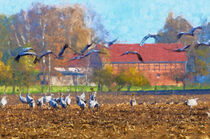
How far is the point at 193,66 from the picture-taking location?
76062 millimetres

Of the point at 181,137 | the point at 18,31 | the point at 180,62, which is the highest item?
the point at 18,31

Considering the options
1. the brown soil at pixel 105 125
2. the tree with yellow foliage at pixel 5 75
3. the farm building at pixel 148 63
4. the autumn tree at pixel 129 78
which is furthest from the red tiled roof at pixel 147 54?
the brown soil at pixel 105 125

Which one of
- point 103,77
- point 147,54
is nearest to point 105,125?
point 103,77

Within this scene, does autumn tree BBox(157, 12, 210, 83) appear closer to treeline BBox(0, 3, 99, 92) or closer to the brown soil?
treeline BBox(0, 3, 99, 92)

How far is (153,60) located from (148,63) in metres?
Result: 0.98

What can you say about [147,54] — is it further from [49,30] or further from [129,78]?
[49,30]

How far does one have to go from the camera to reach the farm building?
7338 cm

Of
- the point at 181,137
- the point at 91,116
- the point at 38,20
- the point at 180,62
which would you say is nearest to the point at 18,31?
the point at 38,20

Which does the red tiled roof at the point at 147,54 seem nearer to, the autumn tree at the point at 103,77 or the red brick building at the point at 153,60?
the red brick building at the point at 153,60

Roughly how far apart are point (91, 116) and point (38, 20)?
4597 cm

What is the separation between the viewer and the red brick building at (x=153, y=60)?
77394 millimetres

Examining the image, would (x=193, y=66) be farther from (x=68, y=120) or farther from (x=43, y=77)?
(x=68, y=120)

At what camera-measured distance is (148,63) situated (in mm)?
81688

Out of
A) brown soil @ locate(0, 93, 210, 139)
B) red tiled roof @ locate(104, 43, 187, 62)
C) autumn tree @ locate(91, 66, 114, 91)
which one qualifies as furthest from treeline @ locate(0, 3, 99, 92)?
brown soil @ locate(0, 93, 210, 139)
